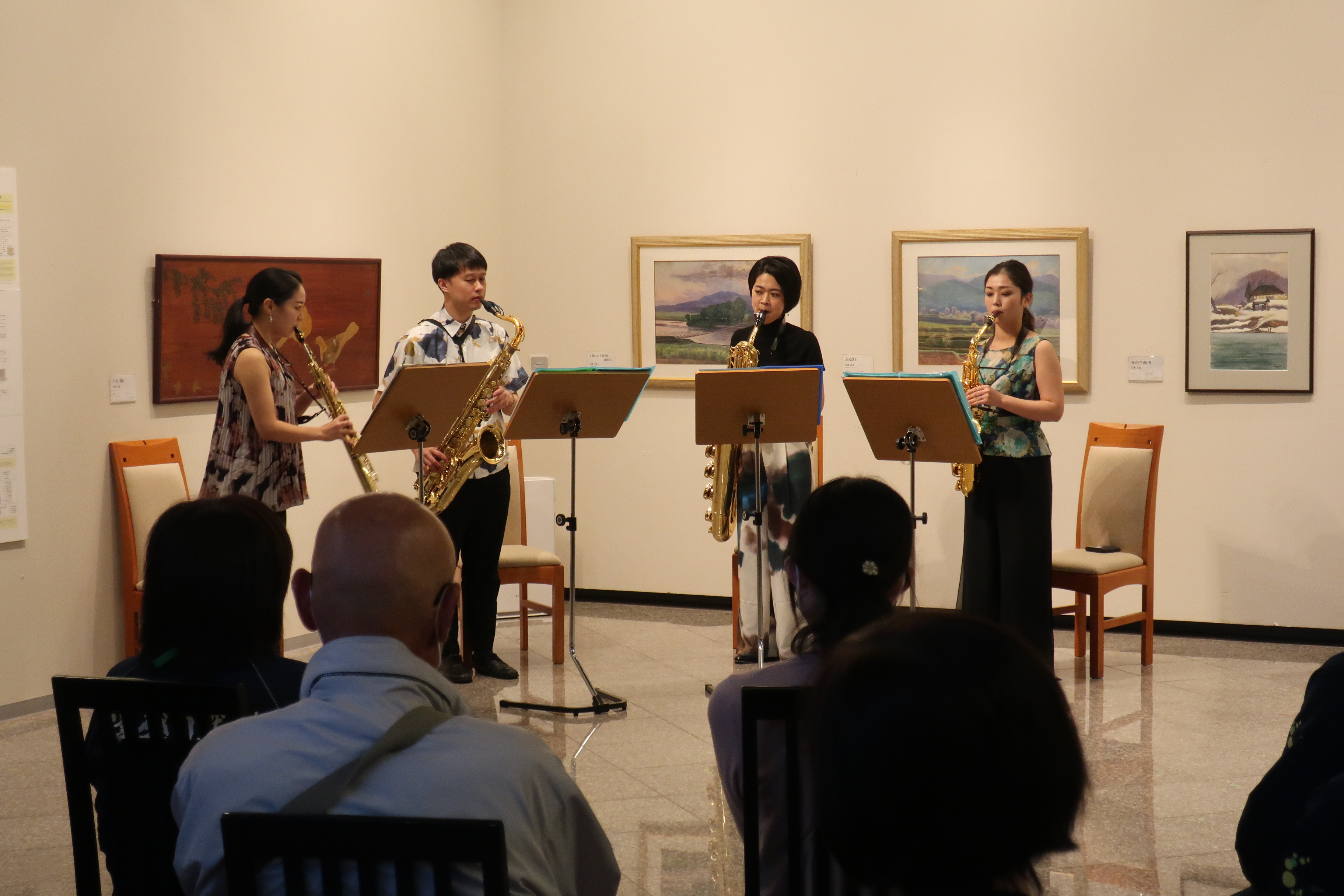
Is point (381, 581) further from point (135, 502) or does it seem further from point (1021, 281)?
point (1021, 281)

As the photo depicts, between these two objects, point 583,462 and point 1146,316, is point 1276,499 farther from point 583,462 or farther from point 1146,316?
point 583,462

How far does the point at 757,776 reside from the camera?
1.92 metres

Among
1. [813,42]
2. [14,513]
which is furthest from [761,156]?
[14,513]

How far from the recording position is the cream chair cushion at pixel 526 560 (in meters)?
5.30

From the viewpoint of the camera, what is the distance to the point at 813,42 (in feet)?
20.7

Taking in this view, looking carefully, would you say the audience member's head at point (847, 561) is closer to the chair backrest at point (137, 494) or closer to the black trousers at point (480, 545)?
the black trousers at point (480, 545)

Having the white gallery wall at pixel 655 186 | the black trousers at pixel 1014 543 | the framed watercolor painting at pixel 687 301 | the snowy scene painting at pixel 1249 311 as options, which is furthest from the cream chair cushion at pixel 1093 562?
the framed watercolor painting at pixel 687 301

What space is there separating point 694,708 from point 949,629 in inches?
154

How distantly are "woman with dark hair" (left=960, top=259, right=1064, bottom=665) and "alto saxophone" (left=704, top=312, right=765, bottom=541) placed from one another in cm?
89

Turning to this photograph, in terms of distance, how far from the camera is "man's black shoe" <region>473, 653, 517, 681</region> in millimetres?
5176

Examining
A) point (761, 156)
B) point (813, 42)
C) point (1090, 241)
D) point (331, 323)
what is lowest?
point (331, 323)

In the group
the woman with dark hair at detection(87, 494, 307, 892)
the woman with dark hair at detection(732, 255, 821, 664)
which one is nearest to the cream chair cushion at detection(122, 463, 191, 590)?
the woman with dark hair at detection(732, 255, 821, 664)

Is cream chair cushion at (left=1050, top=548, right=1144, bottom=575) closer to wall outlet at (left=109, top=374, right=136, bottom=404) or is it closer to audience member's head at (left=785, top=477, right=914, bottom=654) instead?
audience member's head at (left=785, top=477, right=914, bottom=654)

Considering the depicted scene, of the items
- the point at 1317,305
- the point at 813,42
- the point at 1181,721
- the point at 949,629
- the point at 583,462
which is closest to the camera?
the point at 949,629
